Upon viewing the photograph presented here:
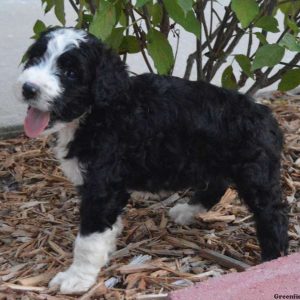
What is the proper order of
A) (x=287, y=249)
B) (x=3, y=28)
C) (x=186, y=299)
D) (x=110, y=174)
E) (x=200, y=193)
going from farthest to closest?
(x=3, y=28)
(x=200, y=193)
(x=287, y=249)
(x=110, y=174)
(x=186, y=299)

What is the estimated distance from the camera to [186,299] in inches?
99.8

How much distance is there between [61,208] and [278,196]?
1.37 m

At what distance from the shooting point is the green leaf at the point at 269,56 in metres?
3.14

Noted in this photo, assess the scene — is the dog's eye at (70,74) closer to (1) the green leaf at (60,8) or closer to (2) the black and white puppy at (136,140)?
(2) the black and white puppy at (136,140)

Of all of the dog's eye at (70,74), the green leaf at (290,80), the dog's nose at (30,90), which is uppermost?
the green leaf at (290,80)

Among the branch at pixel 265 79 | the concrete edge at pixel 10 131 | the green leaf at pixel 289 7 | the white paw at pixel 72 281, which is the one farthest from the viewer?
the concrete edge at pixel 10 131

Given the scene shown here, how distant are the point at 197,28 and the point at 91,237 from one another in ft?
3.62

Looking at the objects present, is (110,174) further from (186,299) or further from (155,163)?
(186,299)

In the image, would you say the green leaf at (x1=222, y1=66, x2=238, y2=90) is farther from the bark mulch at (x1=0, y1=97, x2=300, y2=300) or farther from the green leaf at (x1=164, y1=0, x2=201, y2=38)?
the green leaf at (x1=164, y1=0, x2=201, y2=38)

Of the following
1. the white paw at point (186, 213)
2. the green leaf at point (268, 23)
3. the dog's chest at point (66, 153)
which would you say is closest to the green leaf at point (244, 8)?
the green leaf at point (268, 23)

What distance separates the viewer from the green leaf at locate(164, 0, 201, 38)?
308 cm

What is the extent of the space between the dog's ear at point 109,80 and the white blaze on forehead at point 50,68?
14 centimetres

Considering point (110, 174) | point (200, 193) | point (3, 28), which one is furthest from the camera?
point (3, 28)

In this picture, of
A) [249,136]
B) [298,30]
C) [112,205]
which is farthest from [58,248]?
[298,30]
